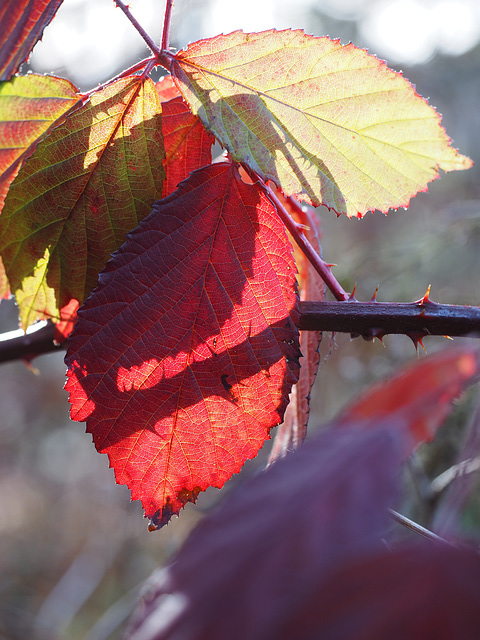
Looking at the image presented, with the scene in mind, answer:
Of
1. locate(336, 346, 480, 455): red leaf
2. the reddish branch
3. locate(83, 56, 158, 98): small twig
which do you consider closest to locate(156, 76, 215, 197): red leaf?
locate(83, 56, 158, 98): small twig

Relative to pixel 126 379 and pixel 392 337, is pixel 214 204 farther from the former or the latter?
pixel 392 337

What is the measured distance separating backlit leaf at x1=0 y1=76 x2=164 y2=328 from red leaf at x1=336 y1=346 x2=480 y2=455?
30 centimetres

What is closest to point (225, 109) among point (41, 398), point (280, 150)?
point (280, 150)

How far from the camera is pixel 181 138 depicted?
1.65 ft

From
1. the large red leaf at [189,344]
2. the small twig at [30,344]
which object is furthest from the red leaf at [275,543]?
the small twig at [30,344]

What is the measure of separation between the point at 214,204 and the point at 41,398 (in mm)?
5792

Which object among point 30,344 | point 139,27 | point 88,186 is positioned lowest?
point 30,344

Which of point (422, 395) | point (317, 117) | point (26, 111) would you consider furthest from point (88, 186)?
point (422, 395)

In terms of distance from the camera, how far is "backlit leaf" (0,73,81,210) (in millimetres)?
427

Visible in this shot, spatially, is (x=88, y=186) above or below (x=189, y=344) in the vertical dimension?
above

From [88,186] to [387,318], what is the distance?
0.94 feet

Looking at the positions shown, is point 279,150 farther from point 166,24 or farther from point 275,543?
point 275,543

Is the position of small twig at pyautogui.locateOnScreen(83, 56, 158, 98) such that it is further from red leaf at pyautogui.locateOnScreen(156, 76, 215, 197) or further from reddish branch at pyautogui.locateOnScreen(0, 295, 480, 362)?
reddish branch at pyautogui.locateOnScreen(0, 295, 480, 362)

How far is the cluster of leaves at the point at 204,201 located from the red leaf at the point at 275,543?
22 cm
